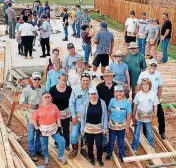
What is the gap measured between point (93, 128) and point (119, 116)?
0.54m

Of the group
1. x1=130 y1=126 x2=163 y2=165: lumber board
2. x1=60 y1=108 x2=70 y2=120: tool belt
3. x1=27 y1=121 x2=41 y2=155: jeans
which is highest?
x1=60 y1=108 x2=70 y2=120: tool belt

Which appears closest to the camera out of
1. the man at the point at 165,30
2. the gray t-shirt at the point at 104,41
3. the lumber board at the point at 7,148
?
the lumber board at the point at 7,148

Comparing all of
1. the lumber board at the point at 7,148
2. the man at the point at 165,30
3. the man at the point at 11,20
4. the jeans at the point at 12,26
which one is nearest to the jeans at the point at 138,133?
the lumber board at the point at 7,148

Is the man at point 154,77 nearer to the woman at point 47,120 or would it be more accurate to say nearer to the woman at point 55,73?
the woman at point 55,73

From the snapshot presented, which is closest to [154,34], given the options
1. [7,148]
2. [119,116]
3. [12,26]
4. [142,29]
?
[142,29]

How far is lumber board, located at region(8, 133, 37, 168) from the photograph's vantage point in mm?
7121

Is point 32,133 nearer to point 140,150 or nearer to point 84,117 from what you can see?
point 84,117

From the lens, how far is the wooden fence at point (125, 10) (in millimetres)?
19594

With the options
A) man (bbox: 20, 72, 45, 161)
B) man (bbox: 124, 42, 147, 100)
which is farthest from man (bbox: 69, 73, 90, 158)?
man (bbox: 124, 42, 147, 100)

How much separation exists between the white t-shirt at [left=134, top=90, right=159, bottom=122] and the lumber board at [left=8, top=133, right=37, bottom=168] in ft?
7.15

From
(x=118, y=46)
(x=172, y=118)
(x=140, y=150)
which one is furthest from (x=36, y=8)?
(x=140, y=150)

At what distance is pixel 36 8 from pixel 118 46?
6006 millimetres

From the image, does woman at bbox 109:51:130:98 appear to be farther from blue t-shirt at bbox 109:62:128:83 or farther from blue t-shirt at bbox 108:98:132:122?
blue t-shirt at bbox 108:98:132:122

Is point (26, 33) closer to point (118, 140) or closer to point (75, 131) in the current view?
point (75, 131)
